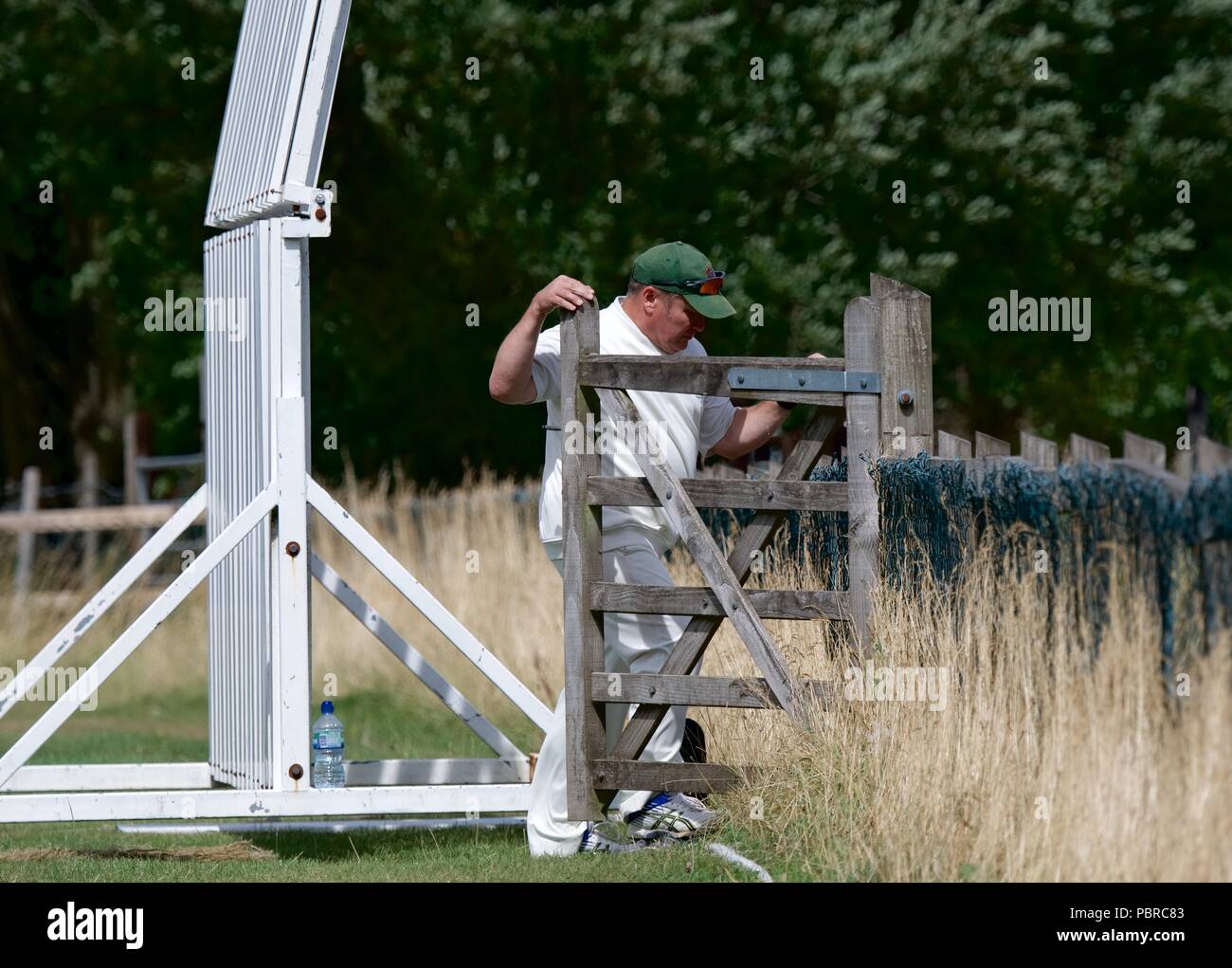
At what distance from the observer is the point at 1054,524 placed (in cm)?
588

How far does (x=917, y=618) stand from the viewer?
6484 mm

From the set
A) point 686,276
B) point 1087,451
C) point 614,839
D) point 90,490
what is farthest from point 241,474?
point 90,490

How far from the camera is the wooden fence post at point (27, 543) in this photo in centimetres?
1844

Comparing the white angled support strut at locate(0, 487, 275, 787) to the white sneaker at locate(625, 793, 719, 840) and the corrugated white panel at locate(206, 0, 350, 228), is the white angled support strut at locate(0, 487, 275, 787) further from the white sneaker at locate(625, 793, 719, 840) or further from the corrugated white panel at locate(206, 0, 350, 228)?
the white sneaker at locate(625, 793, 719, 840)

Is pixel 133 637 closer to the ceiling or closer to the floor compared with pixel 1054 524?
closer to the floor

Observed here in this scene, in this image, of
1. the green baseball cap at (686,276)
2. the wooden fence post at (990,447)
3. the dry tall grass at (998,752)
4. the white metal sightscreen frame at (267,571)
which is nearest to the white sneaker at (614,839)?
the dry tall grass at (998,752)

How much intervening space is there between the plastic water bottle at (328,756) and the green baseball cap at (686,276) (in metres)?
2.14

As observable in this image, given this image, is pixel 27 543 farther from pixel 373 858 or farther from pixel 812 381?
pixel 812 381

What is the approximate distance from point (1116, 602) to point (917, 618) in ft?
4.22

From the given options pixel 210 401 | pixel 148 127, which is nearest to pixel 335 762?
pixel 210 401

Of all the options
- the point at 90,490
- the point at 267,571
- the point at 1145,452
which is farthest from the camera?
the point at 90,490

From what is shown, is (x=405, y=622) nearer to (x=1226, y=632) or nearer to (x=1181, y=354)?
(x=1181, y=354)

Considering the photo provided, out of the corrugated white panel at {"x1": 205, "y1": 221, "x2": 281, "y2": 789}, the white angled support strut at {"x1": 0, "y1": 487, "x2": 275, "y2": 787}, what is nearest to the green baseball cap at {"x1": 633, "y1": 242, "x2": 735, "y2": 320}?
the corrugated white panel at {"x1": 205, "y1": 221, "x2": 281, "y2": 789}

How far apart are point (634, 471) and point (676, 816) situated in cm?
121
